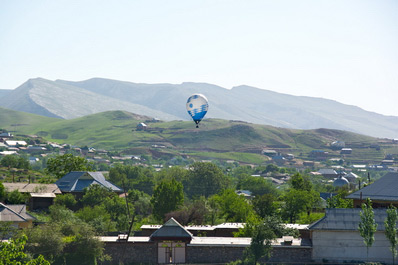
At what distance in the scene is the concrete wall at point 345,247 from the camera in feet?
214

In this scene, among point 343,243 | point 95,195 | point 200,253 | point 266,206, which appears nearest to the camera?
point 200,253

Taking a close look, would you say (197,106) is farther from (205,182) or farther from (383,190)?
(205,182)

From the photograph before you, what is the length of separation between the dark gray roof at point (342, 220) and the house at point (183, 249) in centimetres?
287

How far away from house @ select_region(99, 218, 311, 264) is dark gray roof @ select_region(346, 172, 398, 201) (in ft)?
64.7

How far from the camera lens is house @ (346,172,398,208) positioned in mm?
80938

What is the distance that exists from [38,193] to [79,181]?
1073 cm

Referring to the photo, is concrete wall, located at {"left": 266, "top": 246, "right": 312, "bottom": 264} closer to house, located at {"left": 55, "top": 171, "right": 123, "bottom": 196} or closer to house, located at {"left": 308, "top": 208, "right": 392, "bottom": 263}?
house, located at {"left": 308, "top": 208, "right": 392, "bottom": 263}

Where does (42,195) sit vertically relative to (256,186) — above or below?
above

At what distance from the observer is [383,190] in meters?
83.5

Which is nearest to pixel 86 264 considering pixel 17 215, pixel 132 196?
pixel 17 215

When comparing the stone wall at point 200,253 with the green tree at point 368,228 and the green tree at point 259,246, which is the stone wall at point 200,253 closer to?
the green tree at point 259,246

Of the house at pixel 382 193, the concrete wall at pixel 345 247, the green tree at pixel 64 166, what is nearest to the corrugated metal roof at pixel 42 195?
the green tree at pixel 64 166

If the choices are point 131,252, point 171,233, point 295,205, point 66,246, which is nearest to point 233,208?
point 295,205

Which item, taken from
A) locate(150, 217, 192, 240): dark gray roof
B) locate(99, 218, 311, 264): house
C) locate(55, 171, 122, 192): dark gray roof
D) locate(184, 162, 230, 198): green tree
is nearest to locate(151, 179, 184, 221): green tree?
locate(55, 171, 122, 192): dark gray roof
